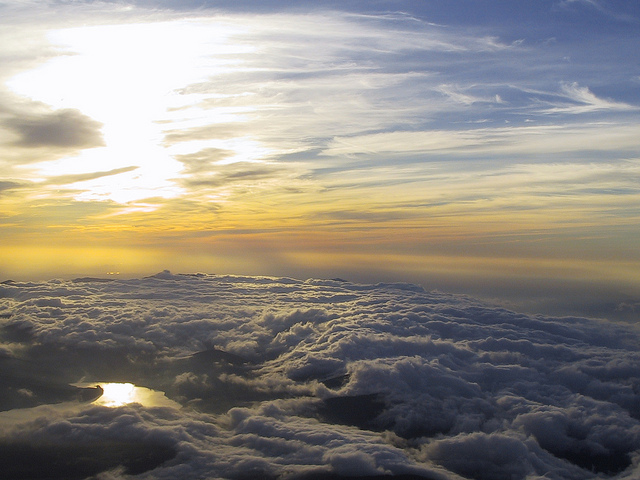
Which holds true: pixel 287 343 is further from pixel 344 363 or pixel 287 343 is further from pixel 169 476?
pixel 169 476

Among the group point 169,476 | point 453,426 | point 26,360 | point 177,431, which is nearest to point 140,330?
point 26,360

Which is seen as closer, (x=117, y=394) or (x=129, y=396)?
(x=129, y=396)

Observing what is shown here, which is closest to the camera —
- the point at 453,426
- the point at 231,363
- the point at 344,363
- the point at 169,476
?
the point at 169,476

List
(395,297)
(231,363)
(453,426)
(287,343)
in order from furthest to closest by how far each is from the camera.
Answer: (395,297) < (287,343) < (231,363) < (453,426)

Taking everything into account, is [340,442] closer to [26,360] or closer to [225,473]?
[225,473]

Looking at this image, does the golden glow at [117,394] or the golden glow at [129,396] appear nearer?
the golden glow at [117,394]

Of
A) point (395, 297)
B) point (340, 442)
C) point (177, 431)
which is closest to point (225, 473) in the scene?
point (177, 431)

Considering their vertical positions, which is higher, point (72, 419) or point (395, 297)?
point (395, 297)

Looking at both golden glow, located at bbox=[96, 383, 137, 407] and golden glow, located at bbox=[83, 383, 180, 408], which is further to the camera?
golden glow, located at bbox=[83, 383, 180, 408]

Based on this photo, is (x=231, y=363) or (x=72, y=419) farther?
(x=231, y=363)

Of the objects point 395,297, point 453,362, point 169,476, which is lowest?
point 169,476
